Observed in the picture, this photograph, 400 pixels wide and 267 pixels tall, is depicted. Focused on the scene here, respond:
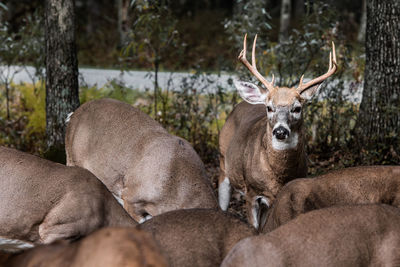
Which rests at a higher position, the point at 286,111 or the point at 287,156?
the point at 286,111

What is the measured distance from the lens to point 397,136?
8.22 metres

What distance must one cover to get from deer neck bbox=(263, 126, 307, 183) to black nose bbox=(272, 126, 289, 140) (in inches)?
9.5

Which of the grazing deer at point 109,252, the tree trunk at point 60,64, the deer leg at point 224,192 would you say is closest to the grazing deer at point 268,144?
the deer leg at point 224,192

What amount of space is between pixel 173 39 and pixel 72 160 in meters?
3.39

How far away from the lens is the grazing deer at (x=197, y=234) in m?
4.23

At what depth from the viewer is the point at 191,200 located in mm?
6137

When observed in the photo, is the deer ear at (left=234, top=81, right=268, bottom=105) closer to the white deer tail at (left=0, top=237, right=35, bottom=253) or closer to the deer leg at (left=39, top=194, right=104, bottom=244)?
the deer leg at (left=39, top=194, right=104, bottom=244)

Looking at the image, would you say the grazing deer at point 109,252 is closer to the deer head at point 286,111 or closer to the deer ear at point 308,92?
the deer head at point 286,111

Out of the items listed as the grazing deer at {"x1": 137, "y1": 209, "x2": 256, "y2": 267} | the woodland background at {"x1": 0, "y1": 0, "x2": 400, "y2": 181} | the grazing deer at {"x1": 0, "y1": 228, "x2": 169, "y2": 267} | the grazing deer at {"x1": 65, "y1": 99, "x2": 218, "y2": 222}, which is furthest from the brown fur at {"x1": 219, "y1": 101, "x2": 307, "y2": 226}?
the grazing deer at {"x1": 0, "y1": 228, "x2": 169, "y2": 267}

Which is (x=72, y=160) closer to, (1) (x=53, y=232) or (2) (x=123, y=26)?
(1) (x=53, y=232)

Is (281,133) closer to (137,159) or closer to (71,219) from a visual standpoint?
(137,159)

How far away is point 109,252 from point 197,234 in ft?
4.80

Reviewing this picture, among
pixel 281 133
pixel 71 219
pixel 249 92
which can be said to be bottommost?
pixel 71 219

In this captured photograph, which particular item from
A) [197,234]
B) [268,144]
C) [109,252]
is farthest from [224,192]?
[109,252]
